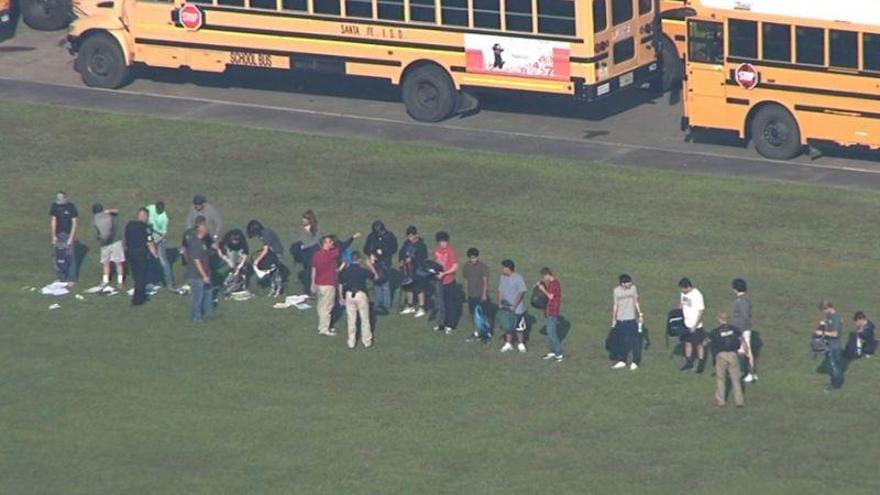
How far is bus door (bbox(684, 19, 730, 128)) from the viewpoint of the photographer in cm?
A: 4062

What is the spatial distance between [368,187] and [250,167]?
2.45m

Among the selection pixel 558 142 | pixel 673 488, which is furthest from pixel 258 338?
pixel 558 142

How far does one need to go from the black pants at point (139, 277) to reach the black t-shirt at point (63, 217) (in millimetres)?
1248

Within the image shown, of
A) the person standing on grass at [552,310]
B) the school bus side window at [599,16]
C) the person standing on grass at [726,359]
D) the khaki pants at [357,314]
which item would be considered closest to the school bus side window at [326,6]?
the school bus side window at [599,16]

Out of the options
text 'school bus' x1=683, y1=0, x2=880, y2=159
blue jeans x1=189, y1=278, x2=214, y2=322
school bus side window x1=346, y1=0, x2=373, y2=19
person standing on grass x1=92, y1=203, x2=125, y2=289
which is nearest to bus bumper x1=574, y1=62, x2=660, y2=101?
text 'school bus' x1=683, y1=0, x2=880, y2=159

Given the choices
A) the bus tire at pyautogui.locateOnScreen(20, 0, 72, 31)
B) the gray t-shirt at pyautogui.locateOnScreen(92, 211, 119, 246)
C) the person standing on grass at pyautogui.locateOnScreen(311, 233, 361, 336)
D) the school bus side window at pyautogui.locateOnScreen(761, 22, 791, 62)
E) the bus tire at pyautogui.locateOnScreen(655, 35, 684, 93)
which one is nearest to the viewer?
the person standing on grass at pyautogui.locateOnScreen(311, 233, 361, 336)

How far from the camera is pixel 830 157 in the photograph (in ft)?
133

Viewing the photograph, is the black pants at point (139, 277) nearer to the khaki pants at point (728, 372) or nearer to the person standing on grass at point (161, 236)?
the person standing on grass at point (161, 236)

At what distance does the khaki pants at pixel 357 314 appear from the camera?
3244 cm

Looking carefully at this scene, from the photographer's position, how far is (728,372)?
3003 centimetres

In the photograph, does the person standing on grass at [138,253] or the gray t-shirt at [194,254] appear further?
the person standing on grass at [138,253]

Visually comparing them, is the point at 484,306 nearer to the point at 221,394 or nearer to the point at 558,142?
the point at 221,394

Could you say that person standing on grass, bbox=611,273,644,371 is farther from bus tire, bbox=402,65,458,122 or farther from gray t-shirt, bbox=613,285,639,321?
bus tire, bbox=402,65,458,122

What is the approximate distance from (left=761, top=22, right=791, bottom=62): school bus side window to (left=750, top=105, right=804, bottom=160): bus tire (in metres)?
0.92
